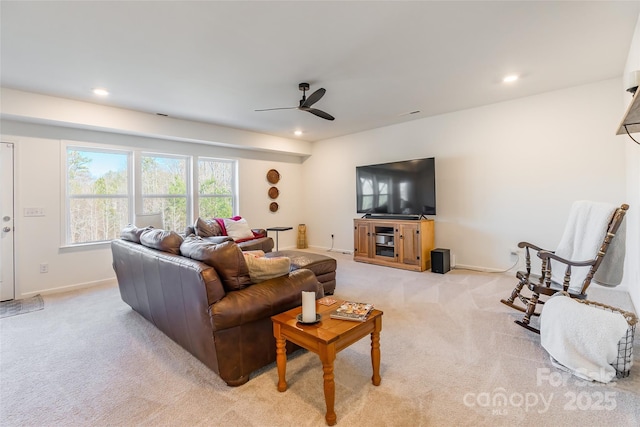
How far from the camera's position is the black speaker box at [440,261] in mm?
4367

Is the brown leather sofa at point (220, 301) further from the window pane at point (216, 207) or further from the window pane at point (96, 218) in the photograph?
the window pane at point (216, 207)

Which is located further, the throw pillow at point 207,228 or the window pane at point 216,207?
the window pane at point 216,207

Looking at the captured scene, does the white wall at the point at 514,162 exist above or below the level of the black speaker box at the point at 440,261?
above

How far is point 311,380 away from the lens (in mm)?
1864

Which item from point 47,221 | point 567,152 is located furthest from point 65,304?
point 567,152

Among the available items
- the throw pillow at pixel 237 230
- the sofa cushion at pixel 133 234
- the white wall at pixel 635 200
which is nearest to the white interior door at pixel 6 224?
the sofa cushion at pixel 133 234

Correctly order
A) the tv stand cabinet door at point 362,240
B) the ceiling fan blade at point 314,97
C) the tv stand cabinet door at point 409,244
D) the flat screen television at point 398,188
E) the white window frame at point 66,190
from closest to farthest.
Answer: the ceiling fan blade at point 314,97
the white window frame at point 66,190
the tv stand cabinet door at point 409,244
the flat screen television at point 398,188
the tv stand cabinet door at point 362,240

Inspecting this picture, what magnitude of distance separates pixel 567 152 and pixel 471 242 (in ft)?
5.54

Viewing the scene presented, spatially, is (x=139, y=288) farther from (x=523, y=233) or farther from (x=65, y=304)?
(x=523, y=233)

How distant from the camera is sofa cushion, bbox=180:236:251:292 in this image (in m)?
1.85

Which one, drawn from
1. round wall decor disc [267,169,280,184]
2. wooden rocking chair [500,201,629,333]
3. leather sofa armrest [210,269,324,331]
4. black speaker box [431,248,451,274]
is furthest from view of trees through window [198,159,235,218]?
wooden rocking chair [500,201,629,333]

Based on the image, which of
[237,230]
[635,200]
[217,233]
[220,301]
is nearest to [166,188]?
[217,233]

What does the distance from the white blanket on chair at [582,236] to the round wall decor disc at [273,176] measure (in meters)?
5.10

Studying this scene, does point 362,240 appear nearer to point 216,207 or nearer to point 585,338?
point 216,207
